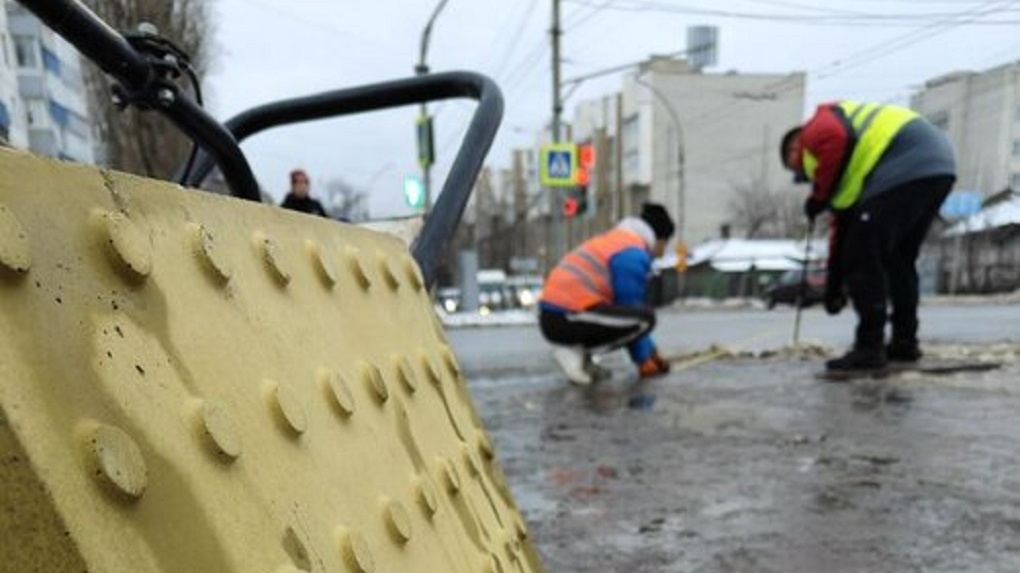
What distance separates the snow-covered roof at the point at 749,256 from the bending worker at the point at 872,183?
3834cm

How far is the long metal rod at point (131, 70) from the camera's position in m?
0.91

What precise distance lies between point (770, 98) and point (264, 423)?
210ft

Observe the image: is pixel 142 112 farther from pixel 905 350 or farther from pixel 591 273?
pixel 905 350

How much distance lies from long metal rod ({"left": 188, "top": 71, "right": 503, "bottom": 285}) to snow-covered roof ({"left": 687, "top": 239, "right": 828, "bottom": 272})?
4184 cm

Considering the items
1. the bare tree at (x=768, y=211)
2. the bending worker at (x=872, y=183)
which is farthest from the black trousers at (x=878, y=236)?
the bare tree at (x=768, y=211)

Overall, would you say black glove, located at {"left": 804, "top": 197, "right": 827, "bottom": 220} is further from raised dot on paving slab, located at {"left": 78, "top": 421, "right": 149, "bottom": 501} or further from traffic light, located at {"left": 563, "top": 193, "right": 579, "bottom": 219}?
traffic light, located at {"left": 563, "top": 193, "right": 579, "bottom": 219}

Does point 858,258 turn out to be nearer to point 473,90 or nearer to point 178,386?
point 473,90

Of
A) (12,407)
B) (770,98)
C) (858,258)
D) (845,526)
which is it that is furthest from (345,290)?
(770,98)

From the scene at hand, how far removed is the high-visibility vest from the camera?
4.70 meters

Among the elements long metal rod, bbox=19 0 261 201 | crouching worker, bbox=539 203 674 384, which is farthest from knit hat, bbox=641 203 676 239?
long metal rod, bbox=19 0 261 201

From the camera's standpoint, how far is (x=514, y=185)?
7050cm

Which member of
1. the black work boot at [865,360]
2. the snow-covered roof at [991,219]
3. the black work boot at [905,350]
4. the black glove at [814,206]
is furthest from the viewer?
the snow-covered roof at [991,219]

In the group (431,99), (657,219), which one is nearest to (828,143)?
(657,219)

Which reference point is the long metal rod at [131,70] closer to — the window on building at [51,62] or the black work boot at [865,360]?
the window on building at [51,62]
